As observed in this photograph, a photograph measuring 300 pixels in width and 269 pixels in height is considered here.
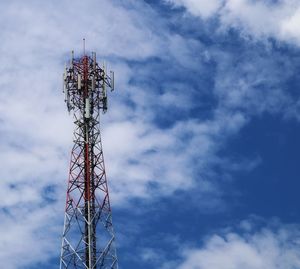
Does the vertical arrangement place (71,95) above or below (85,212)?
above

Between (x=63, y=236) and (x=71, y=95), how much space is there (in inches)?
564

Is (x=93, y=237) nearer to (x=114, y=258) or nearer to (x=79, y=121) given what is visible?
(x=114, y=258)

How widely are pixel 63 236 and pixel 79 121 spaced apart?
38.2ft

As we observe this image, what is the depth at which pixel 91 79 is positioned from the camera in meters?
94.9

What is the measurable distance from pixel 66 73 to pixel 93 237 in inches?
660

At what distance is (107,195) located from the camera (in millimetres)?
91125

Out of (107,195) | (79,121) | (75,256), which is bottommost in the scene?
(75,256)

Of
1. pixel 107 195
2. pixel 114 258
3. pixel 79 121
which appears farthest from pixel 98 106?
pixel 114 258

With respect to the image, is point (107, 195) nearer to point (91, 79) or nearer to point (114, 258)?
point (114, 258)

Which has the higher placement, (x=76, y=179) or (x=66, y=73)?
(x=66, y=73)

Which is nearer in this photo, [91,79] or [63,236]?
[63,236]

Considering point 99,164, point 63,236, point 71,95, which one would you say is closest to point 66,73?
point 71,95

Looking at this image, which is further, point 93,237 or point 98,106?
point 98,106

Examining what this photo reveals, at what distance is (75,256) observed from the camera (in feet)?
289
